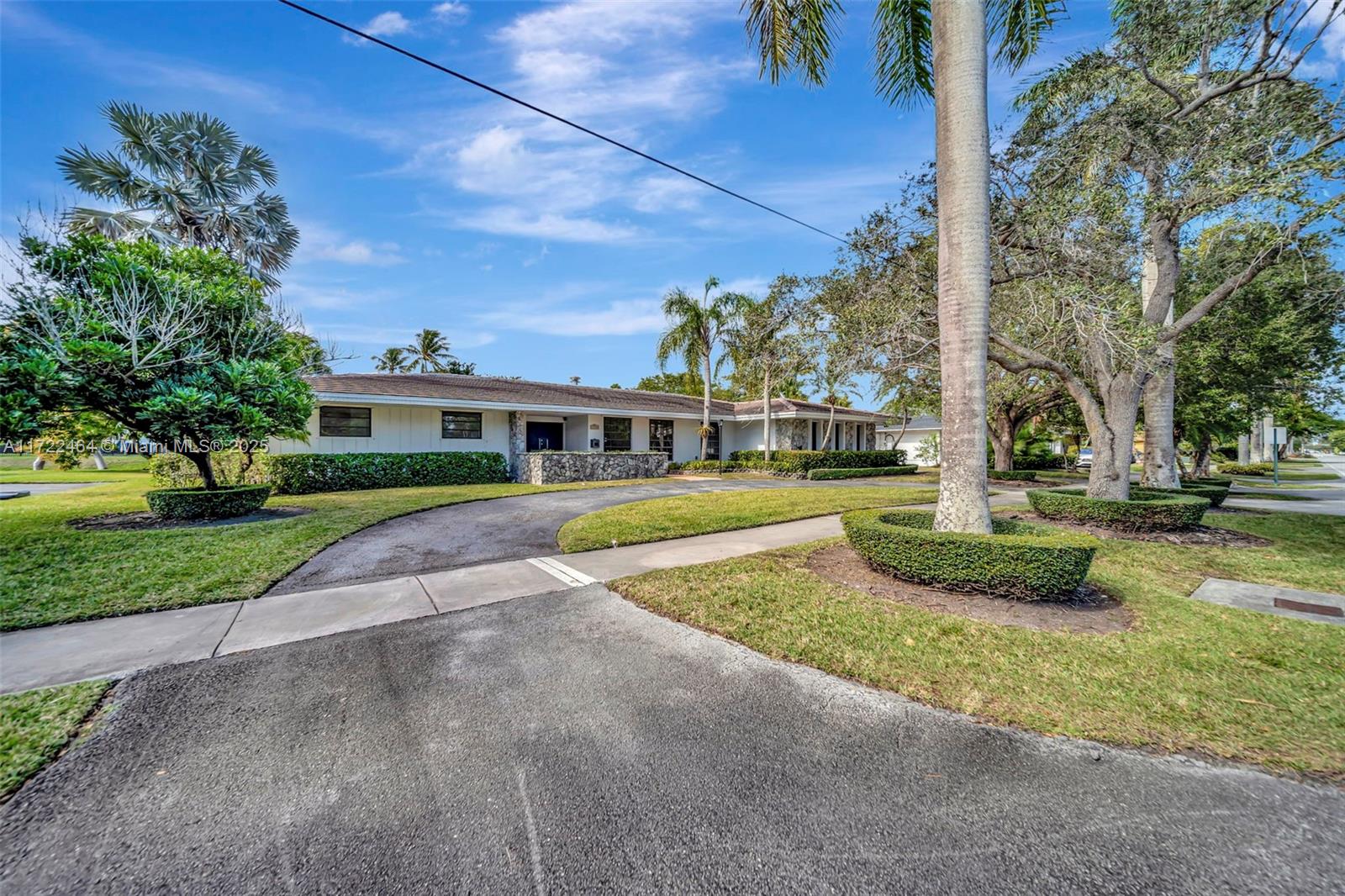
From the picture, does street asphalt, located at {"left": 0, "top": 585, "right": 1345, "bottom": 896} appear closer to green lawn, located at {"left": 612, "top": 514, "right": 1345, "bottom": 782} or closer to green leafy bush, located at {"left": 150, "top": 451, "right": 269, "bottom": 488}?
green lawn, located at {"left": 612, "top": 514, "right": 1345, "bottom": 782}

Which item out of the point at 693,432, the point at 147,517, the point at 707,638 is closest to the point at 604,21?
the point at 707,638

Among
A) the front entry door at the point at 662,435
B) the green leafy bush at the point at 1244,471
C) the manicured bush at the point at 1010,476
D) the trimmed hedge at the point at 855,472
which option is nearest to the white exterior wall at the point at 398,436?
the front entry door at the point at 662,435

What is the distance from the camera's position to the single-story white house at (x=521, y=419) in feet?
52.5

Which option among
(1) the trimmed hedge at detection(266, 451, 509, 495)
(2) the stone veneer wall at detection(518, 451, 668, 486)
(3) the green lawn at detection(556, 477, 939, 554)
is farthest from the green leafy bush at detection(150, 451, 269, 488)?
(3) the green lawn at detection(556, 477, 939, 554)

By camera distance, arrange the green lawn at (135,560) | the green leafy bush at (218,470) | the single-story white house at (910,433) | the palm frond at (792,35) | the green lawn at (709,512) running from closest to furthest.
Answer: the green lawn at (135,560)
the palm frond at (792,35)
the green lawn at (709,512)
the green leafy bush at (218,470)
the single-story white house at (910,433)

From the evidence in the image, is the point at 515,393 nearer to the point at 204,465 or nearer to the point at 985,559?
the point at 204,465

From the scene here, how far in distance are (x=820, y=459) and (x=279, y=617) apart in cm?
2119

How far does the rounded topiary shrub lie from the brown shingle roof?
5.14 metres

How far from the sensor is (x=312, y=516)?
9648 millimetres

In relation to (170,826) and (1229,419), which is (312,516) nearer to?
(170,826)

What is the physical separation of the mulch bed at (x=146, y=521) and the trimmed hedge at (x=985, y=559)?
10767mm

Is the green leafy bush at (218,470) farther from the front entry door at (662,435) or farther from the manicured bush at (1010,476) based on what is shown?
the manicured bush at (1010,476)

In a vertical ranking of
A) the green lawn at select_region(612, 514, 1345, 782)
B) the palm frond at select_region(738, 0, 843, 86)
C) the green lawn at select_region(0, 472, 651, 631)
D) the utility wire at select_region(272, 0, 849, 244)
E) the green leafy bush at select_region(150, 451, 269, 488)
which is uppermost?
the palm frond at select_region(738, 0, 843, 86)

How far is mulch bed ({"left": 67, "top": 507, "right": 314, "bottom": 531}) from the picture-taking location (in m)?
8.25
